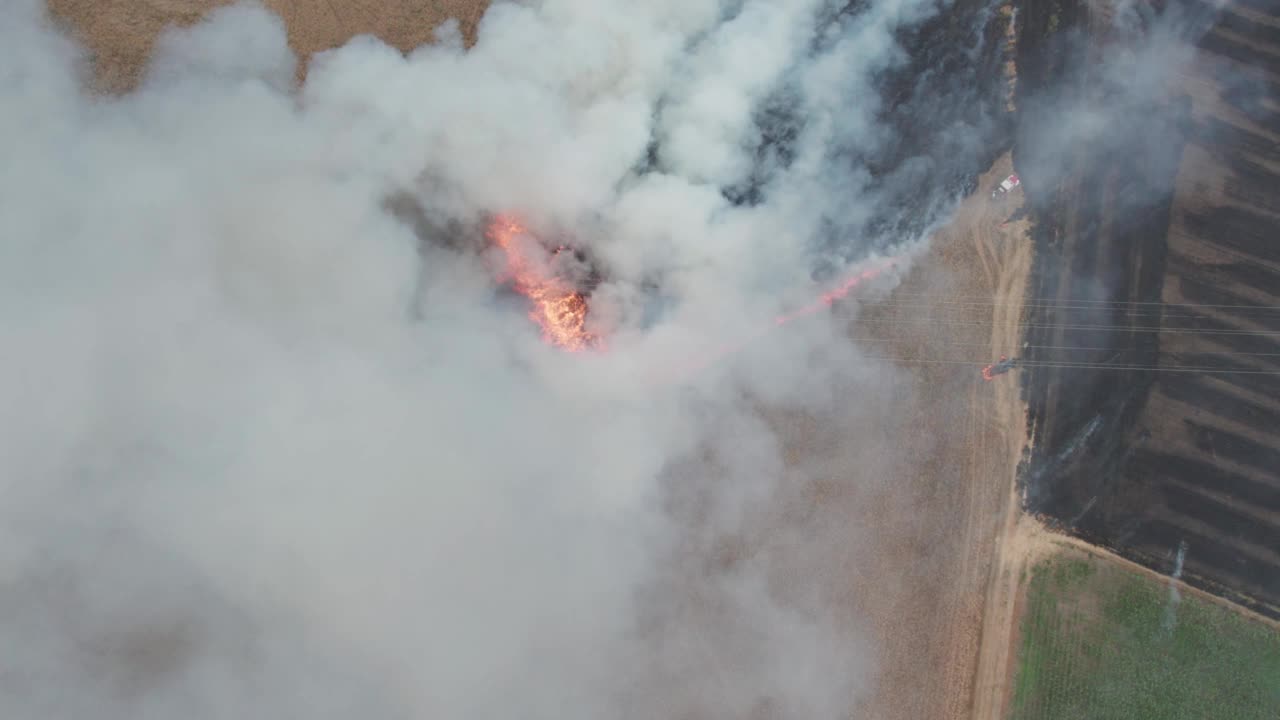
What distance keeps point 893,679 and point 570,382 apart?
8.21m

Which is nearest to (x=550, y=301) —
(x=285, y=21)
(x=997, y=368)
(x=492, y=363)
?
(x=492, y=363)

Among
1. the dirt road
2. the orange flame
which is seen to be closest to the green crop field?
the dirt road

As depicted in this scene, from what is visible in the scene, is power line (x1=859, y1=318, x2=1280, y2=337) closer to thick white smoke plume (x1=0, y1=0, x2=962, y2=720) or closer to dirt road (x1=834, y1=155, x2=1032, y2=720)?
dirt road (x1=834, y1=155, x2=1032, y2=720)

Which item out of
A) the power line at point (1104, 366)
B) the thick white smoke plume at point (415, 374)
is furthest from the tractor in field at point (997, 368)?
the thick white smoke plume at point (415, 374)

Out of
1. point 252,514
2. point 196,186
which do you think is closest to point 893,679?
point 252,514

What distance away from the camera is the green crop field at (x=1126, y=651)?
14.1 metres

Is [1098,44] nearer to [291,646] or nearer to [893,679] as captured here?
[893,679]

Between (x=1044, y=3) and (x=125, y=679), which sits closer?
(x=125, y=679)

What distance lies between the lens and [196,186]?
1274 cm

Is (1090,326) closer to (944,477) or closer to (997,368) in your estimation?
(997,368)

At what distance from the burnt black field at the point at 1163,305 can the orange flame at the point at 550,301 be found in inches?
332

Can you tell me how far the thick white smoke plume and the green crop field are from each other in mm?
3597

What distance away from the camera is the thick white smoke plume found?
12.5 metres

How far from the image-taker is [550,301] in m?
13.6
